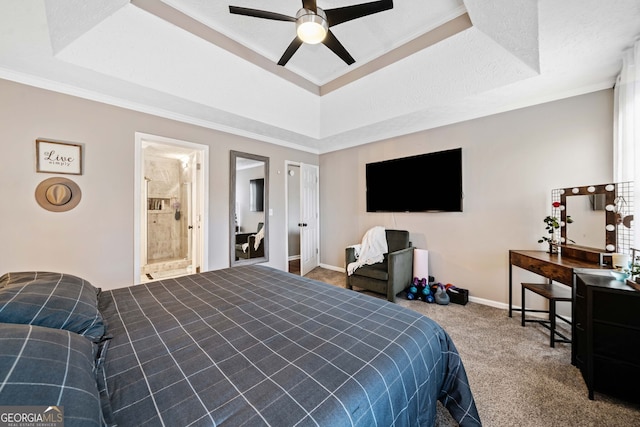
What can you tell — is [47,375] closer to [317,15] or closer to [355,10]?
[317,15]

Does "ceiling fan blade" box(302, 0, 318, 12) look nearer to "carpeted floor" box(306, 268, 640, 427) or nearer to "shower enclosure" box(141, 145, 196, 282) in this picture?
"carpeted floor" box(306, 268, 640, 427)

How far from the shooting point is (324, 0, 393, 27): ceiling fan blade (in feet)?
5.88

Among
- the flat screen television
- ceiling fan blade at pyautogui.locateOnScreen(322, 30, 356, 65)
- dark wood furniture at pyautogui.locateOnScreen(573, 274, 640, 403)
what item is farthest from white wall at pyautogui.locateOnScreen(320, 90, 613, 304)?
ceiling fan blade at pyautogui.locateOnScreen(322, 30, 356, 65)

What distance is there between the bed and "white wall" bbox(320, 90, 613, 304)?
2309 mm

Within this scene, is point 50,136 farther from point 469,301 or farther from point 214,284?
point 469,301

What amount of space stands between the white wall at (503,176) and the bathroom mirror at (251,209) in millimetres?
2149

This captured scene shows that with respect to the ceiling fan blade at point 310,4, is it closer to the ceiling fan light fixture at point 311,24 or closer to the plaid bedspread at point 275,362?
the ceiling fan light fixture at point 311,24

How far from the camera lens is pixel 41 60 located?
6.90 ft

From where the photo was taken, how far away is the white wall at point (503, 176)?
250 cm

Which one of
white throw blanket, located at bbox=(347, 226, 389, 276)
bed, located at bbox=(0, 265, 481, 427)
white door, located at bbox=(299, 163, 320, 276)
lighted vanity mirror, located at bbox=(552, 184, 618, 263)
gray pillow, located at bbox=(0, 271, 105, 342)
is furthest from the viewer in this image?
white door, located at bbox=(299, 163, 320, 276)

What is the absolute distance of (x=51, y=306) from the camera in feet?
3.50

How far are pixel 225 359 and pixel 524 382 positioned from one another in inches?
83.7

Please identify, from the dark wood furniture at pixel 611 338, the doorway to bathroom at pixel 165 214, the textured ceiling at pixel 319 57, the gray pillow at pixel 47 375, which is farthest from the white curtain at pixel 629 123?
the doorway to bathroom at pixel 165 214

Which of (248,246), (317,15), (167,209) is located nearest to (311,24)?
(317,15)
